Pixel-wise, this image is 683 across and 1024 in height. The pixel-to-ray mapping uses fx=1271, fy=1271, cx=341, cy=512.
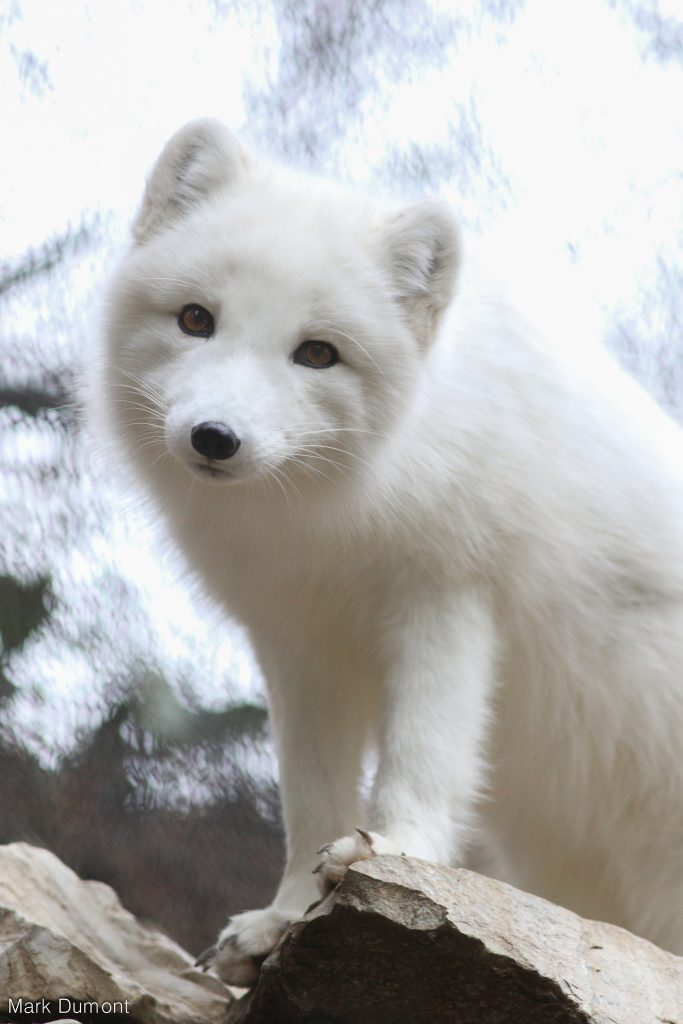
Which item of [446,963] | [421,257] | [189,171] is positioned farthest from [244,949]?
[189,171]

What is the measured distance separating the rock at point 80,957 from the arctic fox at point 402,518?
216 millimetres

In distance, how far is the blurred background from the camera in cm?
313

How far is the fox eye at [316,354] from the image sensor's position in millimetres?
1971

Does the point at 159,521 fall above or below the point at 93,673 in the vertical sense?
above

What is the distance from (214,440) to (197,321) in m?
0.29

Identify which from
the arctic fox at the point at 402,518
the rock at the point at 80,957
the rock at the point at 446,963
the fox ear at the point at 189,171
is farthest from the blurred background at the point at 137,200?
the rock at the point at 446,963

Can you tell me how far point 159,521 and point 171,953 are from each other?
0.93m

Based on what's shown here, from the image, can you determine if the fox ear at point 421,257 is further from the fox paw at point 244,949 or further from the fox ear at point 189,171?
the fox paw at point 244,949

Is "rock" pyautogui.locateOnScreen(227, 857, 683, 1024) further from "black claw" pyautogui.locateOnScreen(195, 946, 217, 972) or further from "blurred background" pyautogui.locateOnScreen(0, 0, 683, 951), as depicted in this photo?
"blurred background" pyautogui.locateOnScreen(0, 0, 683, 951)

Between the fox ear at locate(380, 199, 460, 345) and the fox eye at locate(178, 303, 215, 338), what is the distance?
0.33m

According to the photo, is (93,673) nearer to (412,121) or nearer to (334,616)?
(334,616)

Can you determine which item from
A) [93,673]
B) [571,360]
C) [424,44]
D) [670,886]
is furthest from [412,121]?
[670,886]

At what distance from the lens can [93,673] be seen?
3.19 meters

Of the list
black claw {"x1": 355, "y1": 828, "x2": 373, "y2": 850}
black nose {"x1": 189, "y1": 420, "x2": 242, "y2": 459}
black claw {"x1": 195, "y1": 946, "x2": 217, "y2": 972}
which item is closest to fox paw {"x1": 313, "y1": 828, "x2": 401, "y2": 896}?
black claw {"x1": 355, "y1": 828, "x2": 373, "y2": 850}
